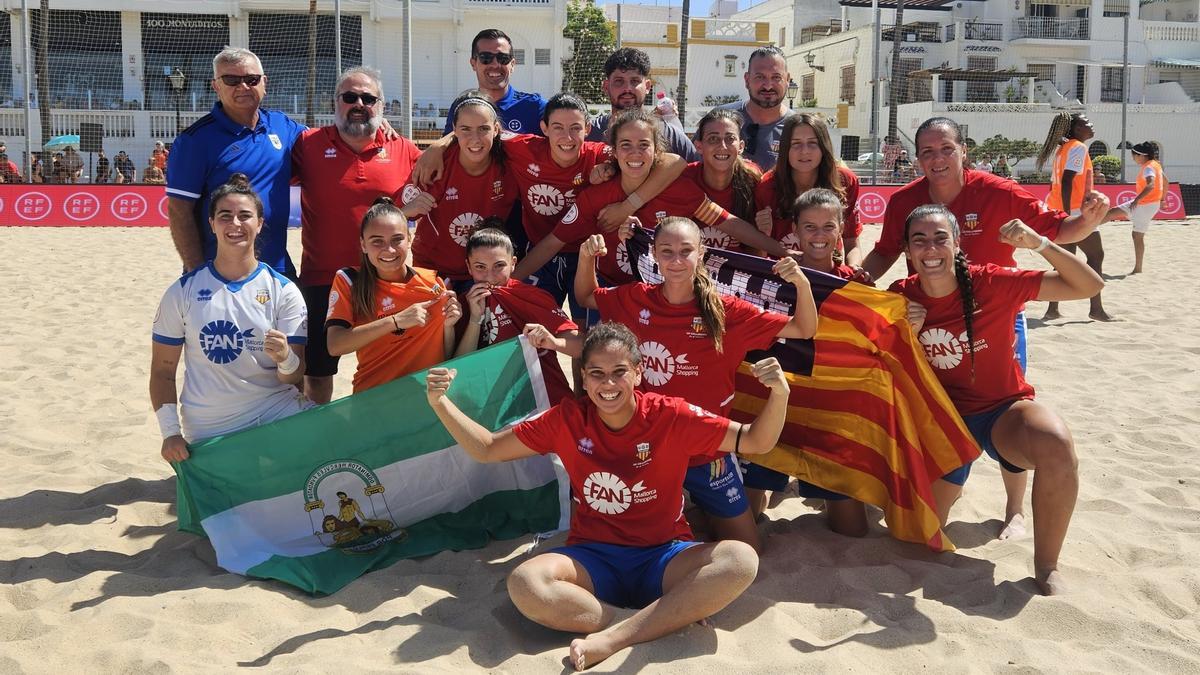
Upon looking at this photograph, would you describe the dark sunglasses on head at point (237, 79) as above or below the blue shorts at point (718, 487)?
above

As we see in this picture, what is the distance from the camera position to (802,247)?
4539 millimetres

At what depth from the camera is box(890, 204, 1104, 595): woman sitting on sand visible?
3.93 meters

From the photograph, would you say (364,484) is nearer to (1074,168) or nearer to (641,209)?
(641,209)

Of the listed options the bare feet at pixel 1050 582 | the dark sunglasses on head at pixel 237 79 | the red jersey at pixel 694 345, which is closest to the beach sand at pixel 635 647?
the bare feet at pixel 1050 582

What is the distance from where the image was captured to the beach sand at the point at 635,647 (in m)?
3.30

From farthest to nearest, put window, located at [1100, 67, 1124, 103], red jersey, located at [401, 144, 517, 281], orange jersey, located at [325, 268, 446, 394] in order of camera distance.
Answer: window, located at [1100, 67, 1124, 103], red jersey, located at [401, 144, 517, 281], orange jersey, located at [325, 268, 446, 394]

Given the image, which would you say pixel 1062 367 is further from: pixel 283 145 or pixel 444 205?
pixel 283 145

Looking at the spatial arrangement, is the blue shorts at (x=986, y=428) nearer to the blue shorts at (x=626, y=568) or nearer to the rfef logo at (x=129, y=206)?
the blue shorts at (x=626, y=568)

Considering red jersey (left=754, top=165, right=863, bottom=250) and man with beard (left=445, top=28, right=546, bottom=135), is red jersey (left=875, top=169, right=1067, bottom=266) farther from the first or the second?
man with beard (left=445, top=28, right=546, bottom=135)

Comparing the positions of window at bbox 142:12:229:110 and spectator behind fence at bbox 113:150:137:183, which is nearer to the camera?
spectator behind fence at bbox 113:150:137:183

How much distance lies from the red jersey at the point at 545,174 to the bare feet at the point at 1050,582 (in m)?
2.66

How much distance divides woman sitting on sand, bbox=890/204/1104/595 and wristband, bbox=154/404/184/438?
10.7 ft

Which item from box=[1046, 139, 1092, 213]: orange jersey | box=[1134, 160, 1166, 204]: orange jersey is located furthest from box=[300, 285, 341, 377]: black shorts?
box=[1134, 160, 1166, 204]: orange jersey

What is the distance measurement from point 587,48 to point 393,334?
36909mm
